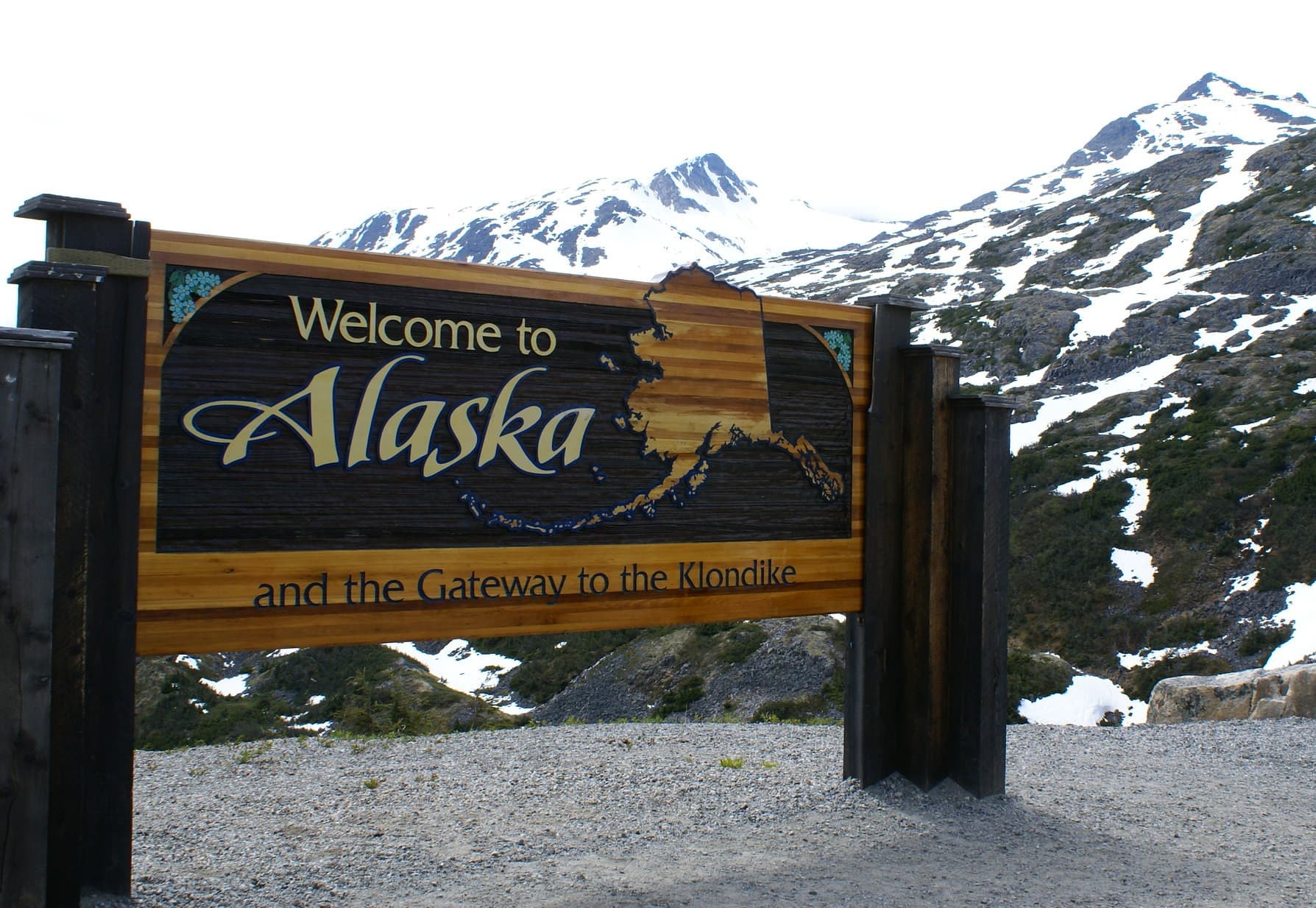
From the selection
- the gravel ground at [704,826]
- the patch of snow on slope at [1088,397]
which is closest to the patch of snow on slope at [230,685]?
the gravel ground at [704,826]

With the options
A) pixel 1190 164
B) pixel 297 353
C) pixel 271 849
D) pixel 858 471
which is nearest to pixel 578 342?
pixel 297 353

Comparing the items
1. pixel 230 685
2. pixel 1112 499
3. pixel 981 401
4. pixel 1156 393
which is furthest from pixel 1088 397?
pixel 981 401

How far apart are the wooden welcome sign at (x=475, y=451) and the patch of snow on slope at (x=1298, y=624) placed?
14.3 metres

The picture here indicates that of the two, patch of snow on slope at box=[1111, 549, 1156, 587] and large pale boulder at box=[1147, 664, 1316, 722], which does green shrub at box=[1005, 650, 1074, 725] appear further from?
patch of snow on slope at box=[1111, 549, 1156, 587]

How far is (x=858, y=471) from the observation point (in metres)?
6.13

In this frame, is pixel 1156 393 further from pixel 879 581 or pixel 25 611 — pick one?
pixel 25 611

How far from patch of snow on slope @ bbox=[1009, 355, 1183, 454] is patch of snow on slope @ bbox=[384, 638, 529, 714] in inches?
760

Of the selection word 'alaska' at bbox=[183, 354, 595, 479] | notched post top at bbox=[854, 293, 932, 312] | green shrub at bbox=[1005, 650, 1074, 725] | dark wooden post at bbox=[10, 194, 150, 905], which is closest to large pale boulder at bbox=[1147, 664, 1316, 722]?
green shrub at bbox=[1005, 650, 1074, 725]

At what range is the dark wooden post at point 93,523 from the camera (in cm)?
391

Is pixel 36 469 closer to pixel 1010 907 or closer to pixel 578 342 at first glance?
pixel 578 342

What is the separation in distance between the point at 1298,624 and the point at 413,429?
19.0m

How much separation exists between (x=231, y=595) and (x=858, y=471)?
12.3 feet

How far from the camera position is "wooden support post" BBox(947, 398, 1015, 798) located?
19.9 ft

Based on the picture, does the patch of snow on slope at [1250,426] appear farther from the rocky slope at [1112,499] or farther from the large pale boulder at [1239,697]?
the large pale boulder at [1239,697]
